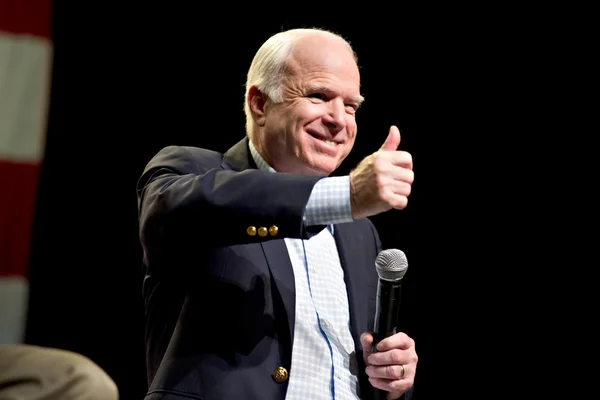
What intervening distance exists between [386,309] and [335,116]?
54 centimetres

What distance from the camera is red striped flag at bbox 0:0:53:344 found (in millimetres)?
2775

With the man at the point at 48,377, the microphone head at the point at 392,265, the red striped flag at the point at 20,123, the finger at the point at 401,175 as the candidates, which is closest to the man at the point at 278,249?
the finger at the point at 401,175

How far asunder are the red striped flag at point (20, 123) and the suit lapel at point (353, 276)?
122 centimetres

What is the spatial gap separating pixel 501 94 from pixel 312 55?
1.44m

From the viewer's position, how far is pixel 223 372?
1.80 m

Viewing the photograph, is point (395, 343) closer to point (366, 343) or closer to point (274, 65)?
point (366, 343)

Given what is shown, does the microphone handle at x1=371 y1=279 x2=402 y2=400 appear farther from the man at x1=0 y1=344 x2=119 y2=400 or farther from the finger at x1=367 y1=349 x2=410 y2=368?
the man at x1=0 y1=344 x2=119 y2=400

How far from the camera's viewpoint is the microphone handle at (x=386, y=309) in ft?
6.06

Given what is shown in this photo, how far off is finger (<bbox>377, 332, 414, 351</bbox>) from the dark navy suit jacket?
4.4 inches

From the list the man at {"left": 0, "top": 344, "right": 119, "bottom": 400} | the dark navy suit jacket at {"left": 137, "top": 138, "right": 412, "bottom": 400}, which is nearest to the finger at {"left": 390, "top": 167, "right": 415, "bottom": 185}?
the dark navy suit jacket at {"left": 137, "top": 138, "right": 412, "bottom": 400}

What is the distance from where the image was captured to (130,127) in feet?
10.2

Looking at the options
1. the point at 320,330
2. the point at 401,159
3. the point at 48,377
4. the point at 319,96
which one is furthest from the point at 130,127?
the point at 48,377

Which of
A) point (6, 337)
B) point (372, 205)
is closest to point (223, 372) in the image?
point (372, 205)

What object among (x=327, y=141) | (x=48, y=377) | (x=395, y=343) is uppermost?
(x=327, y=141)
